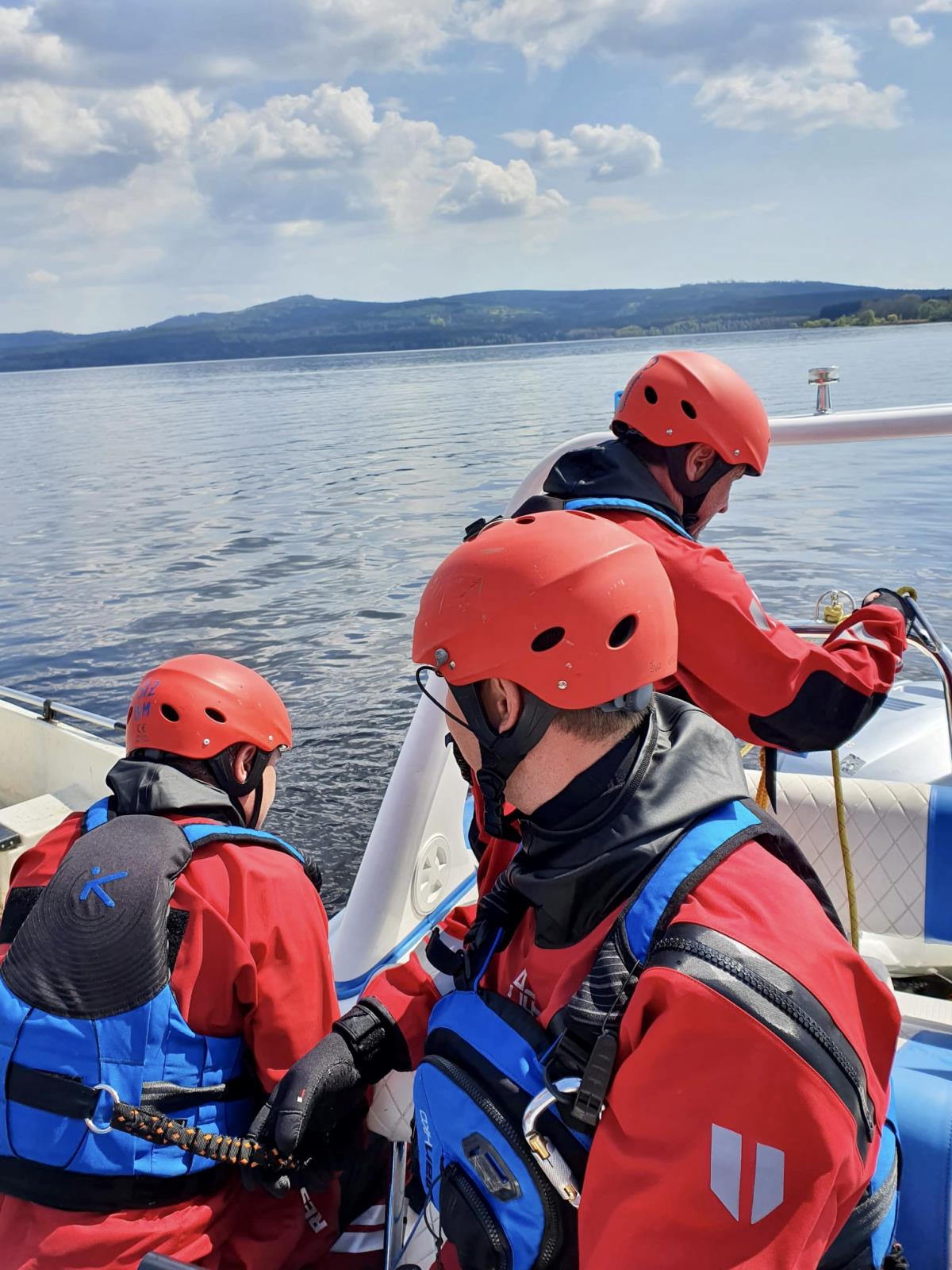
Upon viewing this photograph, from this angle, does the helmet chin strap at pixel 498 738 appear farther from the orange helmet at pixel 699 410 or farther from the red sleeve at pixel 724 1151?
the orange helmet at pixel 699 410

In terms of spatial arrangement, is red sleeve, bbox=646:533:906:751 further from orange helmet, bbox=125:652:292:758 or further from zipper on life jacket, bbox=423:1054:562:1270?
zipper on life jacket, bbox=423:1054:562:1270

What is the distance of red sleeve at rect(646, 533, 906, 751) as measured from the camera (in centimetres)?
230

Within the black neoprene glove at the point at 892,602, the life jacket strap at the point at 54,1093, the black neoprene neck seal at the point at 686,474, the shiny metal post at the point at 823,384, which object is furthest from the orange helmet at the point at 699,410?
the life jacket strap at the point at 54,1093

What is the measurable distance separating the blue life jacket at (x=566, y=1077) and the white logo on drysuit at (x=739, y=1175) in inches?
4.3

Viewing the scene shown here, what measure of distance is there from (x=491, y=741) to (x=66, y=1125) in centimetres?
101

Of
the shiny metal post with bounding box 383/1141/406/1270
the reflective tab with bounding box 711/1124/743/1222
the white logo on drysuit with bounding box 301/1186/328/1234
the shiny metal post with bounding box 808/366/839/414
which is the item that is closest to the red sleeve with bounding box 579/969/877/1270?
the reflective tab with bounding box 711/1124/743/1222

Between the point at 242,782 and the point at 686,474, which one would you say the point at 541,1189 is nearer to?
the point at 242,782

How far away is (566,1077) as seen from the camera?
122 centimetres

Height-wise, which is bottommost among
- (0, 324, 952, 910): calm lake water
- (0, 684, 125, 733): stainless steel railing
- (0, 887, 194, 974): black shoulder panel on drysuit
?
(0, 324, 952, 910): calm lake water

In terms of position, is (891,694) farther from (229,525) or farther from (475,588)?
(229,525)

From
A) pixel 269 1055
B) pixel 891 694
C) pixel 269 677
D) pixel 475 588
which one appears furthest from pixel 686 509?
pixel 269 677

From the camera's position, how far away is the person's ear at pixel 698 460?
257 cm

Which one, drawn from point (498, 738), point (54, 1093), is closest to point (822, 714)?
point (498, 738)

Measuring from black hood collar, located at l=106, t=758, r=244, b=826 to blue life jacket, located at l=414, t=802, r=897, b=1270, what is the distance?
0.74 m
